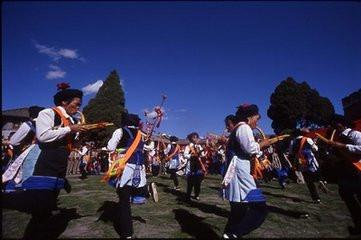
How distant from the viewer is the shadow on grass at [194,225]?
542 centimetres

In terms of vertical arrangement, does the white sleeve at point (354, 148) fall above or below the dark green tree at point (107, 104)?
below

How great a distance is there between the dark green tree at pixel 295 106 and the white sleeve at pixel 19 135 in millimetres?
46212

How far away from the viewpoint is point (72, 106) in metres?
4.18

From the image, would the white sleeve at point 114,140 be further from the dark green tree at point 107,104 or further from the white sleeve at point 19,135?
the dark green tree at point 107,104

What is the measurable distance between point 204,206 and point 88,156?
16.3 metres

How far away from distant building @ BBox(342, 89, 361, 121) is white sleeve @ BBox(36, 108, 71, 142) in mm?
33229

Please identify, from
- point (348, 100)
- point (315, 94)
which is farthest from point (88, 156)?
point (315, 94)

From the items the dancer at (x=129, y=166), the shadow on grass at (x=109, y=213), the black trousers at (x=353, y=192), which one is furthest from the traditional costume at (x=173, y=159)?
the black trousers at (x=353, y=192)

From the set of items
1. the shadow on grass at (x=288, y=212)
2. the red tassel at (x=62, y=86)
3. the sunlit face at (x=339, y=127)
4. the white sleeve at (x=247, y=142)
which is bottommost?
the shadow on grass at (x=288, y=212)

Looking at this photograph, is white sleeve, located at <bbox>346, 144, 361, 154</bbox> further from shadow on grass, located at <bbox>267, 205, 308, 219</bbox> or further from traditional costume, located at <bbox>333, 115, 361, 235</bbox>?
shadow on grass, located at <bbox>267, 205, 308, 219</bbox>

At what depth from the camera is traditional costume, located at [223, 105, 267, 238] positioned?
4113 millimetres

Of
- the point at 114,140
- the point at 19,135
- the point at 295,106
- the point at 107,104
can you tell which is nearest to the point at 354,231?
the point at 114,140

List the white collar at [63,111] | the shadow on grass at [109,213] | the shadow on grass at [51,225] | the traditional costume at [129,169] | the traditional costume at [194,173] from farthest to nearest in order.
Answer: the traditional costume at [194,173] → the shadow on grass at [109,213] → the traditional costume at [129,169] → the white collar at [63,111] → the shadow on grass at [51,225]

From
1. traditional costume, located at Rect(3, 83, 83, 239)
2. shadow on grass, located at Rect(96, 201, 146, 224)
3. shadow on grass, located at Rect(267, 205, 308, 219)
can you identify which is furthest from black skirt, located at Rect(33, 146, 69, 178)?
shadow on grass, located at Rect(267, 205, 308, 219)
